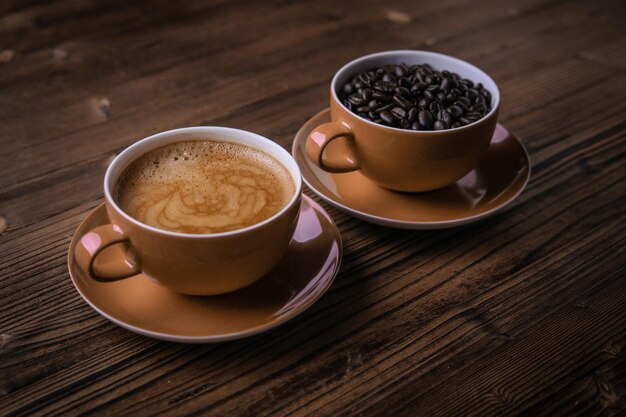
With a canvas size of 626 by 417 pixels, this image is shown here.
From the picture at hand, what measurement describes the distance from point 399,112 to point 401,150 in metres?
0.06

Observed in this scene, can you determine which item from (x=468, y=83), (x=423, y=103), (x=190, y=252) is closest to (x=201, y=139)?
(x=190, y=252)

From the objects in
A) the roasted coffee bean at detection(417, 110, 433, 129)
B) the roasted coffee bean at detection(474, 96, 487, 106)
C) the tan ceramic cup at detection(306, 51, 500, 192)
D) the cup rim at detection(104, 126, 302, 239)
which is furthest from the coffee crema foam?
the roasted coffee bean at detection(474, 96, 487, 106)

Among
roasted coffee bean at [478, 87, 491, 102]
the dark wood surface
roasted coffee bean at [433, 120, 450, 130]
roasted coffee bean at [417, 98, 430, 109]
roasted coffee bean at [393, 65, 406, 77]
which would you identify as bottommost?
the dark wood surface

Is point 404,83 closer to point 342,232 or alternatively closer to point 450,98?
point 450,98

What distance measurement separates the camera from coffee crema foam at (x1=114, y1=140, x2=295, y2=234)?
2.52 ft

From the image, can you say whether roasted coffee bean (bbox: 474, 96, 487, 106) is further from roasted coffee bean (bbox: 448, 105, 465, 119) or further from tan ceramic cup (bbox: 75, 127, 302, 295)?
tan ceramic cup (bbox: 75, 127, 302, 295)

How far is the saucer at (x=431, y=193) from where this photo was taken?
96 cm

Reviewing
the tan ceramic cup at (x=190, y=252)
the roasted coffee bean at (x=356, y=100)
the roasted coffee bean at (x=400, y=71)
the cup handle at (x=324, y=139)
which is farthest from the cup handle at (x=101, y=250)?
the roasted coffee bean at (x=400, y=71)

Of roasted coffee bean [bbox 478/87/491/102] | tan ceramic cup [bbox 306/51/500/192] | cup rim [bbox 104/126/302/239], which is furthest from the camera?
roasted coffee bean [bbox 478/87/491/102]

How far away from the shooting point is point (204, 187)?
0.83 metres

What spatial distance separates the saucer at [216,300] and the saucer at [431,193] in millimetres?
123

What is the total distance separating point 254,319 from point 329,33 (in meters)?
0.96

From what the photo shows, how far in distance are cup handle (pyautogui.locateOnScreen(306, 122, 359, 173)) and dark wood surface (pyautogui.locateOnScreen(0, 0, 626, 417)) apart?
3.3 inches

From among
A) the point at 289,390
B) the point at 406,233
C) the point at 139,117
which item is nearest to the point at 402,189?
the point at 406,233
